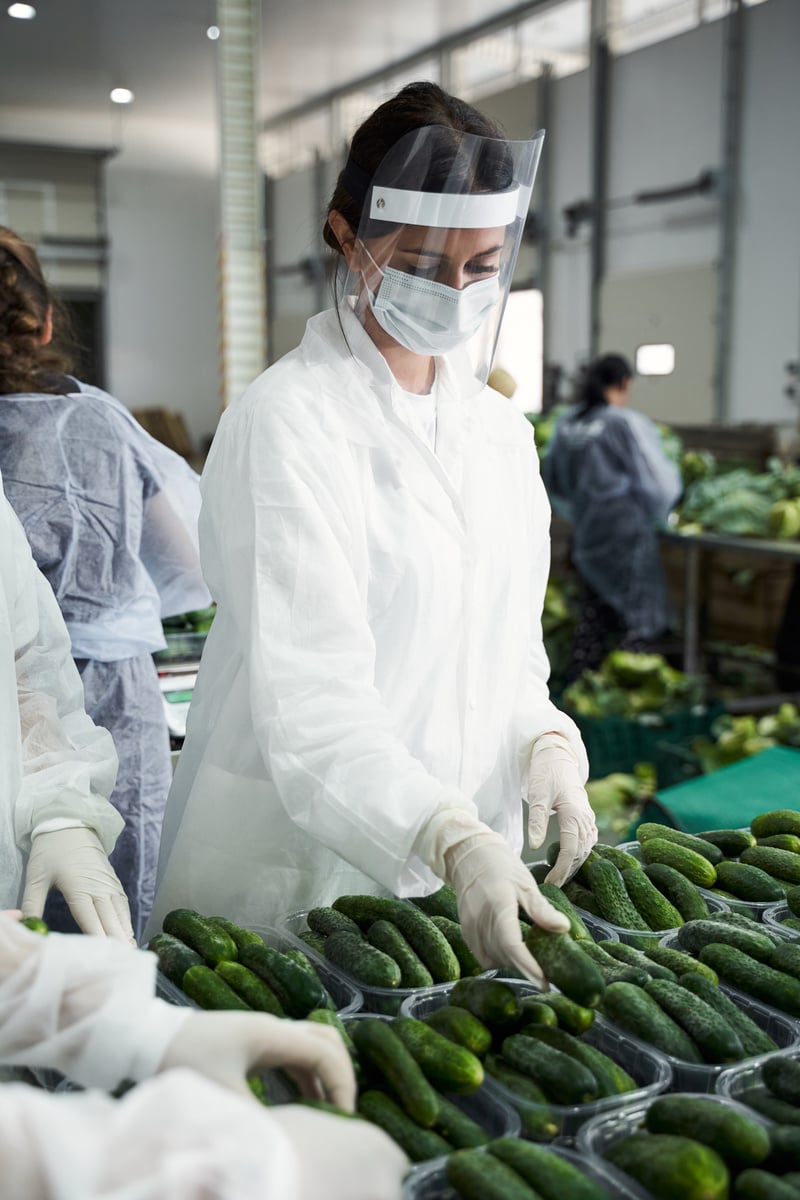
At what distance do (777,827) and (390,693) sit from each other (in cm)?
74

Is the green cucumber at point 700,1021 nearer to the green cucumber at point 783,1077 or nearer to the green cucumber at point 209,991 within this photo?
the green cucumber at point 783,1077

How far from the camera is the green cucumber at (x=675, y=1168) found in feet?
3.46

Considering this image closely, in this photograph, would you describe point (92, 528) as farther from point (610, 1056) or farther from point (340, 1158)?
point (340, 1158)

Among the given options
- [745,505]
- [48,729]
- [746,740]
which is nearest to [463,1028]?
[48,729]

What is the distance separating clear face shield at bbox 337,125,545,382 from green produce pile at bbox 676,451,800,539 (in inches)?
164

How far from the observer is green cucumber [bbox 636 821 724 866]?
1906 mm

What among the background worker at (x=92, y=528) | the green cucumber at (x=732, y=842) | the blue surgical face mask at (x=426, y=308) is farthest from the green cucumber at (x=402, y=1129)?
the background worker at (x=92, y=528)

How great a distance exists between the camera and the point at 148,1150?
0.86m

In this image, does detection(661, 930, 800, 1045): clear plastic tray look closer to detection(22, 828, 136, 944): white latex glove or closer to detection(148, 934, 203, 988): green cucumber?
detection(148, 934, 203, 988): green cucumber

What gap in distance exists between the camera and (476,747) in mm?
1977

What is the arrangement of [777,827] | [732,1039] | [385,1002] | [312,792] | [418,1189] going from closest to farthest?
[418,1189], [732,1039], [385,1002], [312,792], [777,827]

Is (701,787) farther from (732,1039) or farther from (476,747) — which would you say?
(732,1039)

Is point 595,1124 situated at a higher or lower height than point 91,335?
lower

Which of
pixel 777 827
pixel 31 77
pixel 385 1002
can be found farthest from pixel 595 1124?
pixel 31 77
